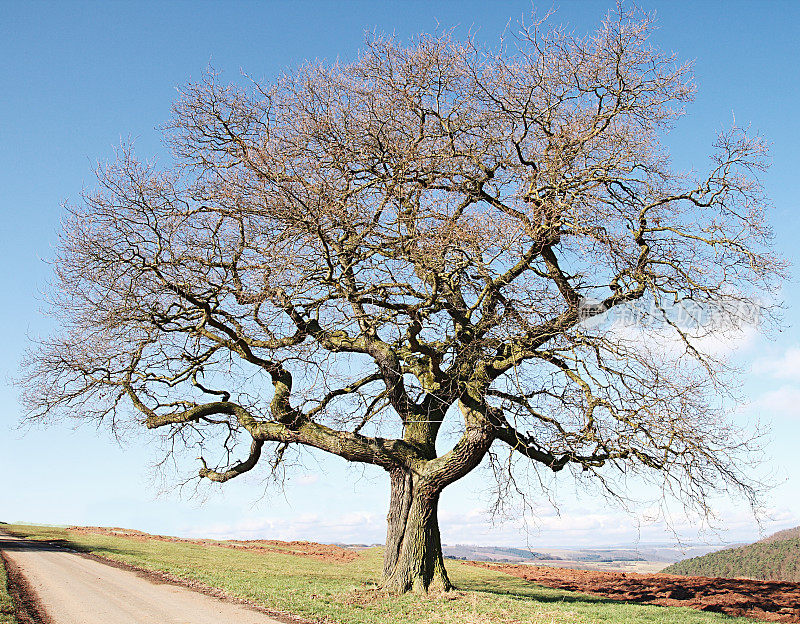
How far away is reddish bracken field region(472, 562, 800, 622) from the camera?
1298 centimetres

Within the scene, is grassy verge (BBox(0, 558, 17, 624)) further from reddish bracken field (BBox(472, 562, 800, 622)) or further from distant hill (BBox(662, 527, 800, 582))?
distant hill (BBox(662, 527, 800, 582))

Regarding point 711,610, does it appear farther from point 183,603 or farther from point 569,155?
point 183,603

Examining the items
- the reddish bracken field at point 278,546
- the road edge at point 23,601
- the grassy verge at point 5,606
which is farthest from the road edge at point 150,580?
the reddish bracken field at point 278,546

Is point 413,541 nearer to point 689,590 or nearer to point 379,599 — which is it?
point 379,599

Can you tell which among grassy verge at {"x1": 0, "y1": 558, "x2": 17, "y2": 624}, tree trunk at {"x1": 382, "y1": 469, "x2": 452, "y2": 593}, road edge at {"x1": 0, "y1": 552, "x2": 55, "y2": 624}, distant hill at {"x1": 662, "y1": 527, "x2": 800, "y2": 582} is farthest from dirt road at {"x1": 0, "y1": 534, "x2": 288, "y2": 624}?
distant hill at {"x1": 662, "y1": 527, "x2": 800, "y2": 582}

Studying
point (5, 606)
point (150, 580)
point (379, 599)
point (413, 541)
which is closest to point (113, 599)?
point (5, 606)

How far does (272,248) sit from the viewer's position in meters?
11.4

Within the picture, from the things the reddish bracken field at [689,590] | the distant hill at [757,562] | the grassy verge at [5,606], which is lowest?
the grassy verge at [5,606]

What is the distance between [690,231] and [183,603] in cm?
1247

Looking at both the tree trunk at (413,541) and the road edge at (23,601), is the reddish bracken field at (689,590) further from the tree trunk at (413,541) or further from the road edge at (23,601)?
the road edge at (23,601)

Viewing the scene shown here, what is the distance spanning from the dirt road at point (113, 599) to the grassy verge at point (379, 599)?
877mm

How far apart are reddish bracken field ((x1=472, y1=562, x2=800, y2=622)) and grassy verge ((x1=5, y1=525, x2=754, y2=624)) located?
3.79 ft

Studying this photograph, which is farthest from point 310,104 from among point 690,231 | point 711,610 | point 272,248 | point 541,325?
point 711,610

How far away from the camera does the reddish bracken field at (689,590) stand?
12977mm
